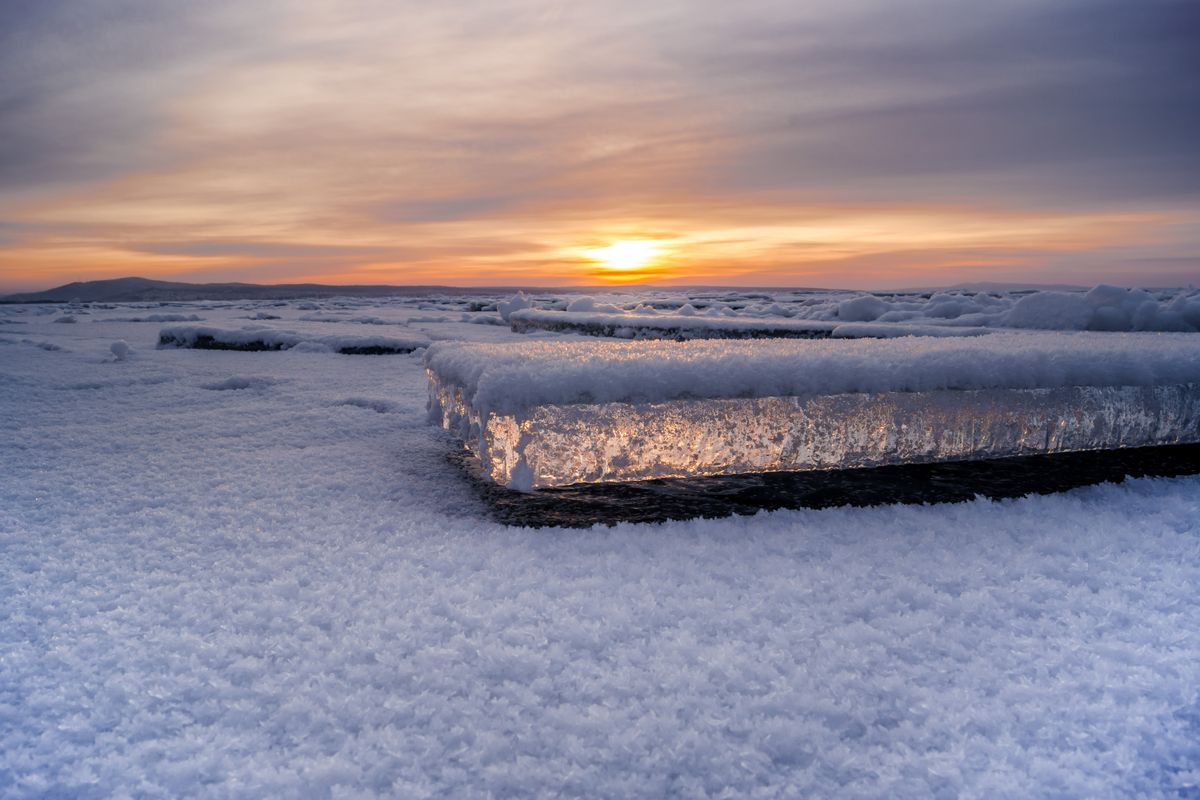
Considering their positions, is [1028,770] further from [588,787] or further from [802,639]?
[588,787]

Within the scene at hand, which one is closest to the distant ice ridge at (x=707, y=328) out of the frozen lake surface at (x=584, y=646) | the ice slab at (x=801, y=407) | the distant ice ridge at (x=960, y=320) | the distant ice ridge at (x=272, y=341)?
the distant ice ridge at (x=960, y=320)

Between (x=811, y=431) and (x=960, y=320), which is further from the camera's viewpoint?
(x=960, y=320)

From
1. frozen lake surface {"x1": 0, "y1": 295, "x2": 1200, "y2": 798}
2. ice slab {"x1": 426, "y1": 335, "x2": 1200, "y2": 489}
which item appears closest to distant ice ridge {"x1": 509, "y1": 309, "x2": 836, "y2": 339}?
ice slab {"x1": 426, "y1": 335, "x2": 1200, "y2": 489}

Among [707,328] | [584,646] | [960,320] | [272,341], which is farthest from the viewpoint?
[272,341]

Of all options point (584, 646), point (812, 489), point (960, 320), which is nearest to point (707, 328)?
point (960, 320)

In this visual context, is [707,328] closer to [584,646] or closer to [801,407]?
[801,407]

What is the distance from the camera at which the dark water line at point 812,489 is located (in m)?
1.44

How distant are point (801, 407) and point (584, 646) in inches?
28.7

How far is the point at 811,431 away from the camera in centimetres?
150

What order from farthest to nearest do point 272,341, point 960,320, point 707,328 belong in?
point 272,341 → point 960,320 → point 707,328

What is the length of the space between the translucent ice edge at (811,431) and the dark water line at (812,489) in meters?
0.03

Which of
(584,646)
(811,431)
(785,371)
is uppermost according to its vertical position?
(785,371)

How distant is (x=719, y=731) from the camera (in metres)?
0.80

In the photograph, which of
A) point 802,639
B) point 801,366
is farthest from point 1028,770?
point 801,366
